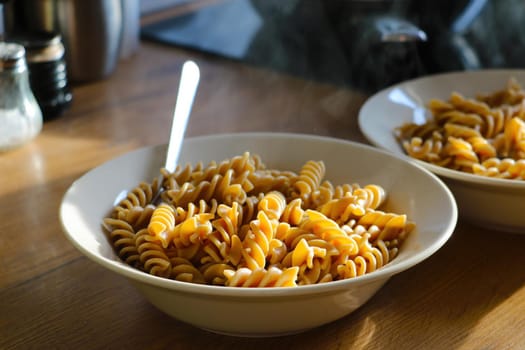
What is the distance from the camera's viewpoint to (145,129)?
1.43 metres

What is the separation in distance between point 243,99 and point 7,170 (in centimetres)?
54

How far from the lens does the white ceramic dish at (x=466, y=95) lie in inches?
37.1

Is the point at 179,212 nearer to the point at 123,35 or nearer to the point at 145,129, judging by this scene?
the point at 145,129

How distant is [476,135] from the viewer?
1080 millimetres

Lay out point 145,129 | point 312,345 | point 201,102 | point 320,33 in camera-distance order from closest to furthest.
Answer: point 312,345
point 145,129
point 201,102
point 320,33

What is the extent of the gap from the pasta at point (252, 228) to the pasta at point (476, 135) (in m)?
0.14

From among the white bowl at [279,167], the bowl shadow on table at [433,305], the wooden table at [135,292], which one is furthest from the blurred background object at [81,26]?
the bowl shadow on table at [433,305]

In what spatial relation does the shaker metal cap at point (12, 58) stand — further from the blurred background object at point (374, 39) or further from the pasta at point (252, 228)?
the blurred background object at point (374, 39)

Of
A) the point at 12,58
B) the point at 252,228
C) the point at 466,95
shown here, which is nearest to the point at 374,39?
the point at 466,95

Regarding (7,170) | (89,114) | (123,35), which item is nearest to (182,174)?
(7,170)

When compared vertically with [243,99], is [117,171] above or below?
above

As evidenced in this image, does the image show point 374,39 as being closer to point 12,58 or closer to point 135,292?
point 12,58

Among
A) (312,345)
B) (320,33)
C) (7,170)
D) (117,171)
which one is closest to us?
(312,345)

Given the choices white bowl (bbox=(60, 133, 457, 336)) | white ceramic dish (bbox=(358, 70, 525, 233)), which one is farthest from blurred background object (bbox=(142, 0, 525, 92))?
white bowl (bbox=(60, 133, 457, 336))
